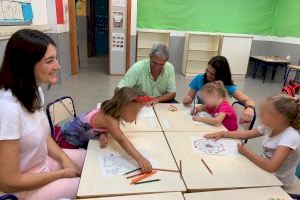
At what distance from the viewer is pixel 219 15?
6.42 metres

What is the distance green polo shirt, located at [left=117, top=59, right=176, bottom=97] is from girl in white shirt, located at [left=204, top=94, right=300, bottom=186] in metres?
1.25

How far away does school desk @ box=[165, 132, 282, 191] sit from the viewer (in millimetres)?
1135

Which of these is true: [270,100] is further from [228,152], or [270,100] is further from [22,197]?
[22,197]

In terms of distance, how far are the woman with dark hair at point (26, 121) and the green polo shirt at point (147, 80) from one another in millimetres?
1286

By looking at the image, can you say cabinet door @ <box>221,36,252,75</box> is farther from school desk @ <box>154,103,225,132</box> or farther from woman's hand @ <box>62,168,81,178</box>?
woman's hand @ <box>62,168,81,178</box>

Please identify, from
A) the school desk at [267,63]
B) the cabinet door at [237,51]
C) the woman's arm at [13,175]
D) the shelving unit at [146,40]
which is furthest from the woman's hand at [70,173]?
the school desk at [267,63]

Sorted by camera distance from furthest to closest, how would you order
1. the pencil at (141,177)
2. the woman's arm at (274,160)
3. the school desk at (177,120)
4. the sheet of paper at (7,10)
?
the sheet of paper at (7,10) < the school desk at (177,120) < the woman's arm at (274,160) < the pencil at (141,177)

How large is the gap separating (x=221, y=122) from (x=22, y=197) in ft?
4.51

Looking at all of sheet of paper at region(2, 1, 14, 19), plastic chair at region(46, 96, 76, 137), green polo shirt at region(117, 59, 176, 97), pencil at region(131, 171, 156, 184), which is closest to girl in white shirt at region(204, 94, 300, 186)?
pencil at region(131, 171, 156, 184)

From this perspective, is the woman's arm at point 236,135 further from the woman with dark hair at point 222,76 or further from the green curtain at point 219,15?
the green curtain at point 219,15

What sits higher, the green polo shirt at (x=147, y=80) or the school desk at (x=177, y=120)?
the green polo shirt at (x=147, y=80)

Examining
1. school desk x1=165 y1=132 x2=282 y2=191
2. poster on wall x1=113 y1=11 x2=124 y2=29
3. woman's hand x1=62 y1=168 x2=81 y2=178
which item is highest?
poster on wall x1=113 y1=11 x2=124 y2=29

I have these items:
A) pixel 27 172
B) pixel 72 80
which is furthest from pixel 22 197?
pixel 72 80

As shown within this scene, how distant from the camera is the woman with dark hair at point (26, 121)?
1.05m
